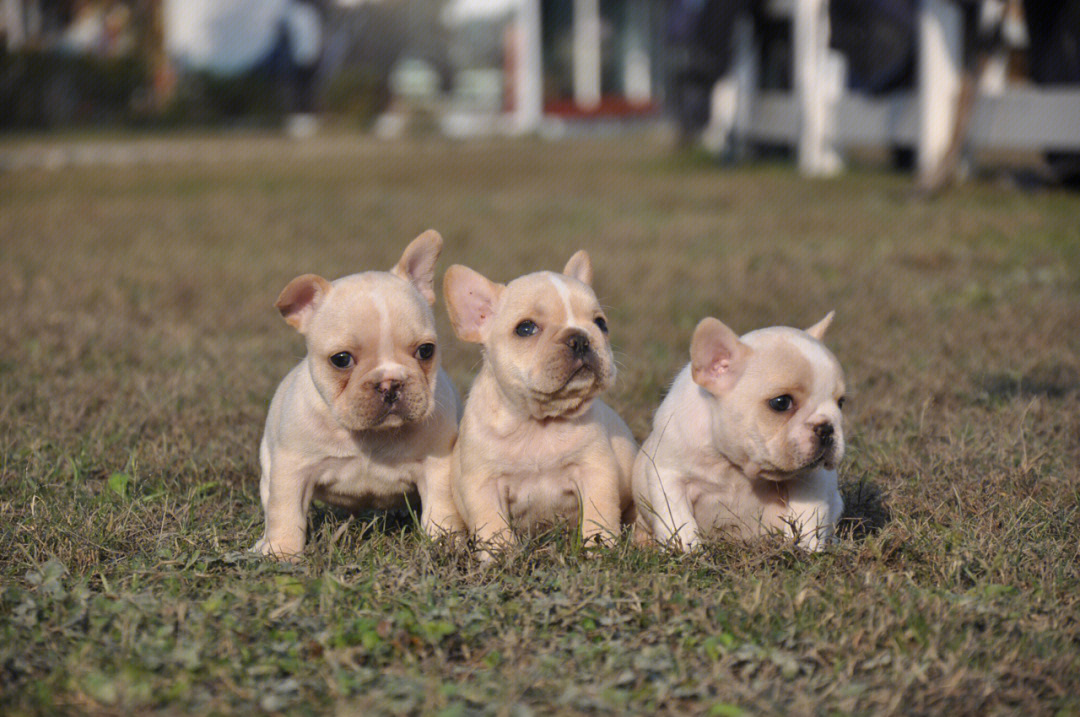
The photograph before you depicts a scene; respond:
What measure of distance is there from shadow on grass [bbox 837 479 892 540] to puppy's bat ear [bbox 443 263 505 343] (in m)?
1.22

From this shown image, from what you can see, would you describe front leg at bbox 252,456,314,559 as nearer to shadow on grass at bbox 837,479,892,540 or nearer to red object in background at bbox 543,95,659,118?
shadow on grass at bbox 837,479,892,540

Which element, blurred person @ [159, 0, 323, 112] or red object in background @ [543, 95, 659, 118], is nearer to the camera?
blurred person @ [159, 0, 323, 112]

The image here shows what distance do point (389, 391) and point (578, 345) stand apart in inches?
21.2

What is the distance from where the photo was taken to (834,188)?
43.1 ft

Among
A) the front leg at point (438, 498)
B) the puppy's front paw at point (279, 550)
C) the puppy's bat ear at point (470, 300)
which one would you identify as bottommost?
the puppy's front paw at point (279, 550)

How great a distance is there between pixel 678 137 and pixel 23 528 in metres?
17.2

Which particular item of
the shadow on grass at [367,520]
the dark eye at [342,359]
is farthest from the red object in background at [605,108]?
the dark eye at [342,359]

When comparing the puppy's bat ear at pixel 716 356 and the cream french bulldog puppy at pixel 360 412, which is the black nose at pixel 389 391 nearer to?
the cream french bulldog puppy at pixel 360 412

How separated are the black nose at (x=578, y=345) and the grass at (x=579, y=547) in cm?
54

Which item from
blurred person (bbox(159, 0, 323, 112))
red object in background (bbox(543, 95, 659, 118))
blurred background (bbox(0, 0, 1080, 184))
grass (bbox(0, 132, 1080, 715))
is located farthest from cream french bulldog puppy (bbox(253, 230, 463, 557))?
red object in background (bbox(543, 95, 659, 118))

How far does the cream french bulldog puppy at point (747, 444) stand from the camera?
3186 mm

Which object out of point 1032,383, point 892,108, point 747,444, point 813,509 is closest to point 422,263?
point 747,444

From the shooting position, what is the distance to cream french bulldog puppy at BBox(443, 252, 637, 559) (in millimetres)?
3389

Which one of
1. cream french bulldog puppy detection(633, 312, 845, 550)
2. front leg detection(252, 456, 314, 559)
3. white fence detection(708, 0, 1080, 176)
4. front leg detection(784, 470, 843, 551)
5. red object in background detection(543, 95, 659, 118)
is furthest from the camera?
red object in background detection(543, 95, 659, 118)
